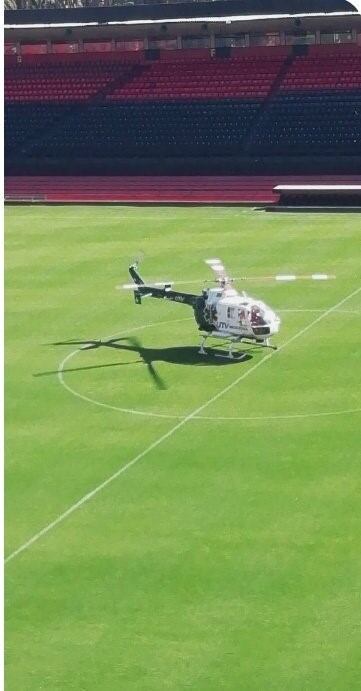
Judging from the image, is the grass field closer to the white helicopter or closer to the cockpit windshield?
the white helicopter

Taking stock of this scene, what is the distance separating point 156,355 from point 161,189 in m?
40.2

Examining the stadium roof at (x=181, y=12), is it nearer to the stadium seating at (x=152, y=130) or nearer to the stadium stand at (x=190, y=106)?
the stadium stand at (x=190, y=106)

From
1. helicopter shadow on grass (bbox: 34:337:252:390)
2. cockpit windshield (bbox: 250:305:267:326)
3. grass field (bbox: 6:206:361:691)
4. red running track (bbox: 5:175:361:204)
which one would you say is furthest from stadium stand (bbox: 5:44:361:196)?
cockpit windshield (bbox: 250:305:267:326)

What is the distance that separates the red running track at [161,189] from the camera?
227 feet

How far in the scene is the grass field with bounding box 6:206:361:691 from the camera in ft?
52.3

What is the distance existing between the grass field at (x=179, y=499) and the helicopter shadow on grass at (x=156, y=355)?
11 centimetres

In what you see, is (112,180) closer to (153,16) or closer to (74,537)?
(153,16)

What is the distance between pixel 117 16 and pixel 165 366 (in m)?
57.2

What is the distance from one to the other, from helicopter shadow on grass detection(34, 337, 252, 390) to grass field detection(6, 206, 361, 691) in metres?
0.11

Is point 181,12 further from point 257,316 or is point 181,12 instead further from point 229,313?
point 257,316

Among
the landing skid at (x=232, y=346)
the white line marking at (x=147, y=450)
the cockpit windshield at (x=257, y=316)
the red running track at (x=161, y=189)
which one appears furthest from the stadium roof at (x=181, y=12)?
the cockpit windshield at (x=257, y=316)

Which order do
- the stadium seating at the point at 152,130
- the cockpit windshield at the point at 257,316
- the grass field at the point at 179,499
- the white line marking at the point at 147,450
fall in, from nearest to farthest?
the grass field at the point at 179,499
the white line marking at the point at 147,450
the cockpit windshield at the point at 257,316
the stadium seating at the point at 152,130

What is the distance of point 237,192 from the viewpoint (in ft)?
230

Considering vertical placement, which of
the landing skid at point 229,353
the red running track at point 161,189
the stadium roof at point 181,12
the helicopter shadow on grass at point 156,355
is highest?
the stadium roof at point 181,12
